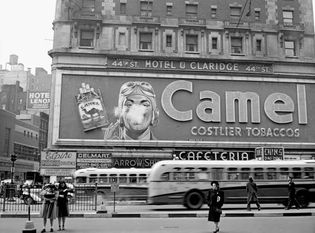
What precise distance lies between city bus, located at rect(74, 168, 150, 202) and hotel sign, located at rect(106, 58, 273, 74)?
42.8 feet

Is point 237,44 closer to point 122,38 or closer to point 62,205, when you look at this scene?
point 122,38

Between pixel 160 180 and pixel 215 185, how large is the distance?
10347mm

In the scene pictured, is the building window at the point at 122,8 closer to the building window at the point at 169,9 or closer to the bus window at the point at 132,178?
the building window at the point at 169,9

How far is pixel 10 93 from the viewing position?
394ft

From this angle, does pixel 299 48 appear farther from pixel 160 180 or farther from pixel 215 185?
pixel 215 185

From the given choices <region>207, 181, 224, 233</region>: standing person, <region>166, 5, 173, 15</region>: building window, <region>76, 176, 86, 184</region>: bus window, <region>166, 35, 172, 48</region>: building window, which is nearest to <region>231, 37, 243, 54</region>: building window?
<region>166, 35, 172, 48</region>: building window

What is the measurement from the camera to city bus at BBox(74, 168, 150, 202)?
108 ft

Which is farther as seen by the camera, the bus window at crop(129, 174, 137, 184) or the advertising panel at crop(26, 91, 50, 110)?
the advertising panel at crop(26, 91, 50, 110)

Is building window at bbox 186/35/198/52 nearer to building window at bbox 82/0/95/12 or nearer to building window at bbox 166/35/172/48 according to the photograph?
building window at bbox 166/35/172/48

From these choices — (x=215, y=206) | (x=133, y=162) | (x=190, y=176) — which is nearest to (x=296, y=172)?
(x=190, y=176)

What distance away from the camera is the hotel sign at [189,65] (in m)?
43.5

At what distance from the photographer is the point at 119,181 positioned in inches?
1328

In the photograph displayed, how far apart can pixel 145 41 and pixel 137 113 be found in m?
7.86

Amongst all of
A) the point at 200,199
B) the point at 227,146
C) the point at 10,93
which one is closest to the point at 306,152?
the point at 227,146
